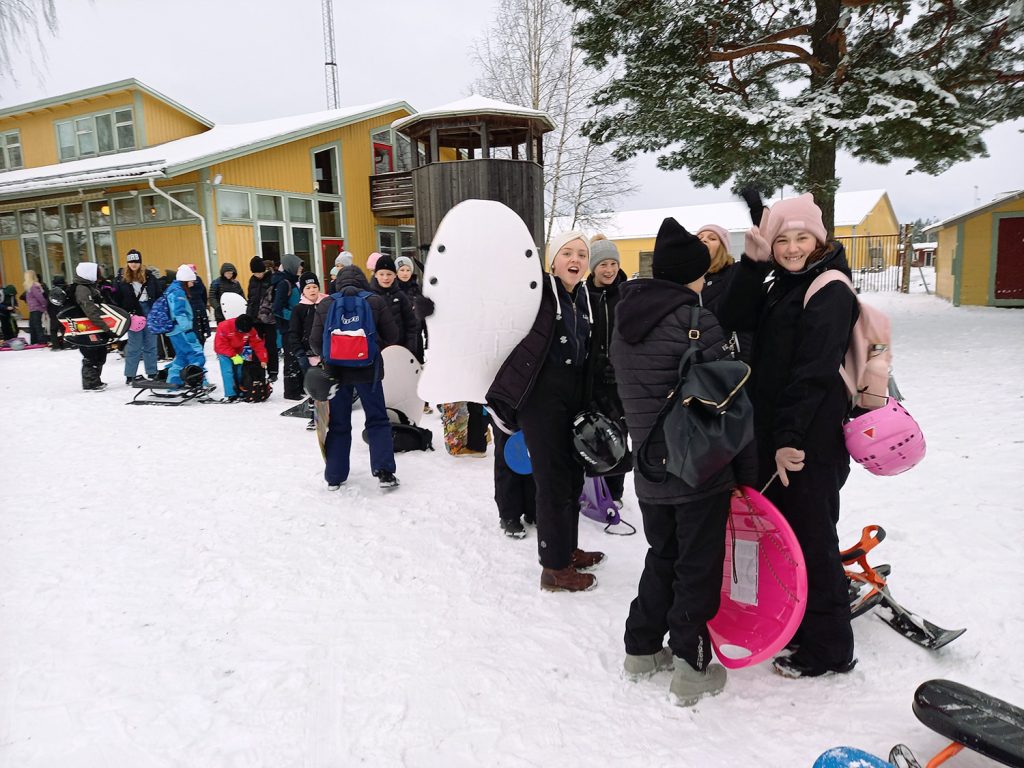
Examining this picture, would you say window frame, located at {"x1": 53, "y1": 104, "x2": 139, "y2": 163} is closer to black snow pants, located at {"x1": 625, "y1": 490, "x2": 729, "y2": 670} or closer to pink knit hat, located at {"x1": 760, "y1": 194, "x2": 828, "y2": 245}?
pink knit hat, located at {"x1": 760, "y1": 194, "x2": 828, "y2": 245}

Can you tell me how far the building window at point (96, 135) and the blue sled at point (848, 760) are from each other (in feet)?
74.7

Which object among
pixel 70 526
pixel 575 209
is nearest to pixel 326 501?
pixel 70 526

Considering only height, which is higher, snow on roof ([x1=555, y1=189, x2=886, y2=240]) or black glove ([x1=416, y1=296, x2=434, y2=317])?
snow on roof ([x1=555, y1=189, x2=886, y2=240])

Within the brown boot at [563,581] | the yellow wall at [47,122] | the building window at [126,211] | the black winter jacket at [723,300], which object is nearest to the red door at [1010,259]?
the black winter jacket at [723,300]

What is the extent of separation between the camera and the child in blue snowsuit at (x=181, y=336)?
872cm

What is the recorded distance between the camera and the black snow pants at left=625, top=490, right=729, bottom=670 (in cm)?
238

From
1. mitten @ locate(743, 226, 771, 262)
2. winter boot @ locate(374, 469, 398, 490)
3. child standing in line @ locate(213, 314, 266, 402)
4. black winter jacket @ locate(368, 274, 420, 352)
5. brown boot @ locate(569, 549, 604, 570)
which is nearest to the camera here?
mitten @ locate(743, 226, 771, 262)

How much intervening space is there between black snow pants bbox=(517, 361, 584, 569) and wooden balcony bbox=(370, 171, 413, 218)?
1782 cm

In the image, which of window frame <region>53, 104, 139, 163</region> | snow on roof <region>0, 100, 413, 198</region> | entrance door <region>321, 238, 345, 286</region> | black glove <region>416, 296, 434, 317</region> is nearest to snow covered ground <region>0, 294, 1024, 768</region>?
black glove <region>416, 296, 434, 317</region>

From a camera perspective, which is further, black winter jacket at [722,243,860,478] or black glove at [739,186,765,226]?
black glove at [739,186,765,226]

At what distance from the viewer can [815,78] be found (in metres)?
10.2

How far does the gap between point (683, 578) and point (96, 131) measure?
2362 cm

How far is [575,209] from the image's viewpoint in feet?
73.9

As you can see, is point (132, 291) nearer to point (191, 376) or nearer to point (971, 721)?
point (191, 376)
